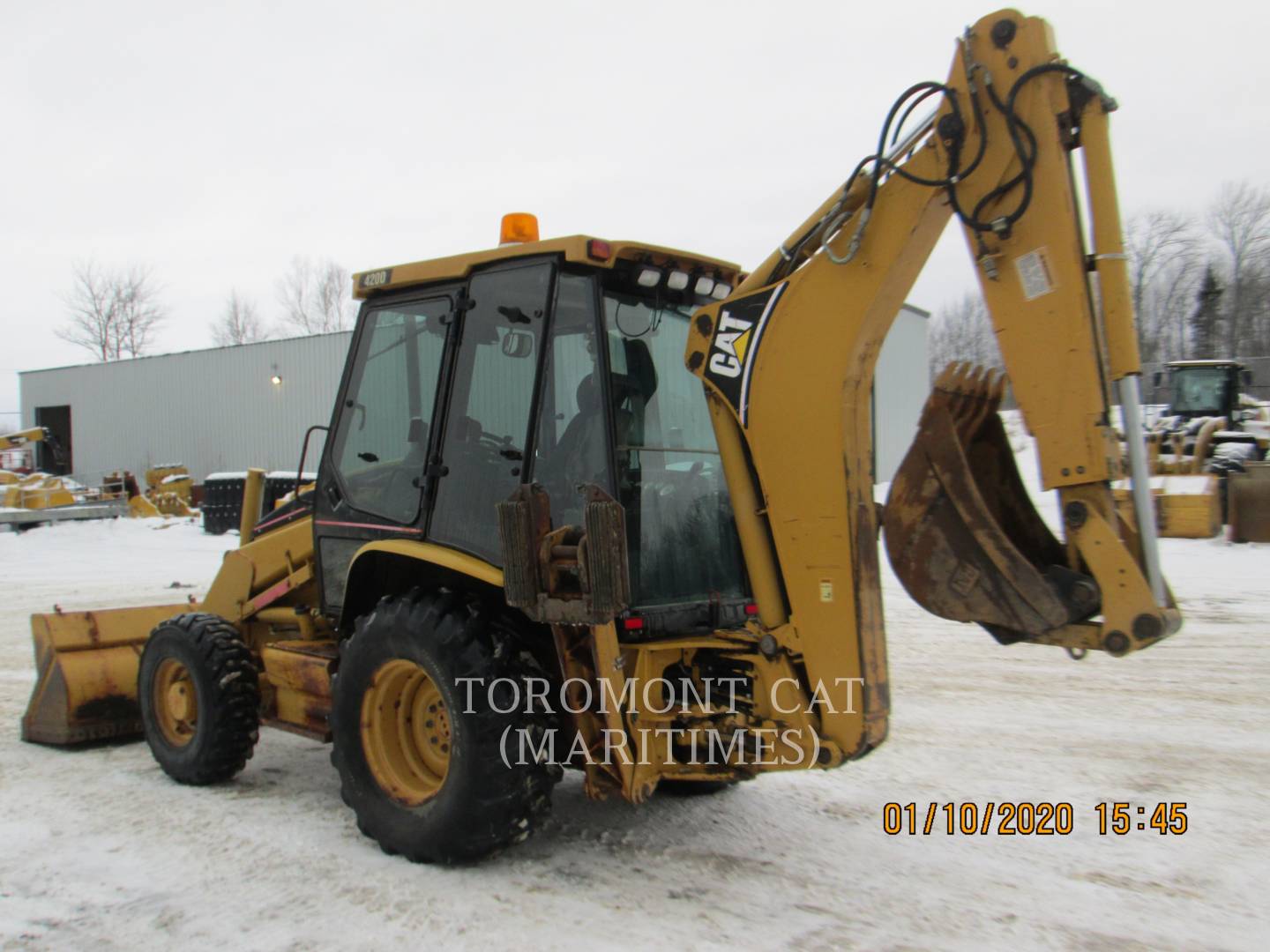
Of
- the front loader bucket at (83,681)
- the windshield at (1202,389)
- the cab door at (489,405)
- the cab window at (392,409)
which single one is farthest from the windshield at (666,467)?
the windshield at (1202,389)

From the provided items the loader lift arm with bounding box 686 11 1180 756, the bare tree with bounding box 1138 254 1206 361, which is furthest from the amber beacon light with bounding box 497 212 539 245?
the bare tree with bounding box 1138 254 1206 361

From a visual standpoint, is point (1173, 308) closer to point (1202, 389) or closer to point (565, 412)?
point (1202, 389)

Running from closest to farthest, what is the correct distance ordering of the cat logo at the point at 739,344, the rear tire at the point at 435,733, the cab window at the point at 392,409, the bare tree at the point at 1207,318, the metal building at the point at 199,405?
the cat logo at the point at 739,344
the rear tire at the point at 435,733
the cab window at the point at 392,409
the metal building at the point at 199,405
the bare tree at the point at 1207,318

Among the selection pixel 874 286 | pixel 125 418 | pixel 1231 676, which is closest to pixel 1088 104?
pixel 874 286

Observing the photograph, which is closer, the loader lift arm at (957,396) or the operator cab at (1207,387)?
the loader lift arm at (957,396)

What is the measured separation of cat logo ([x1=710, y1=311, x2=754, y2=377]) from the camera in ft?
11.3

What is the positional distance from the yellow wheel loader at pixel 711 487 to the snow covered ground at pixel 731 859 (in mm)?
361

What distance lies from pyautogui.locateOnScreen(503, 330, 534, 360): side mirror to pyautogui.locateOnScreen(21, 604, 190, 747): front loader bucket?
326cm

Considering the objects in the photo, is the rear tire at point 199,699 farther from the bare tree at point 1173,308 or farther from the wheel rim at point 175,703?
the bare tree at point 1173,308

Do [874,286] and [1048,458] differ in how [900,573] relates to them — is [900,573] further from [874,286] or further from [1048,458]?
[874,286]

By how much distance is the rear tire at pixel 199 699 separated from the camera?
466 cm

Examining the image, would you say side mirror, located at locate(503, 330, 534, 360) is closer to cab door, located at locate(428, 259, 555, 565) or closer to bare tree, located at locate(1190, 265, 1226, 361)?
cab door, located at locate(428, 259, 555, 565)

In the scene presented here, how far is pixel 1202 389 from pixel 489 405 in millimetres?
24356

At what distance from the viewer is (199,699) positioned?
4.68 m
